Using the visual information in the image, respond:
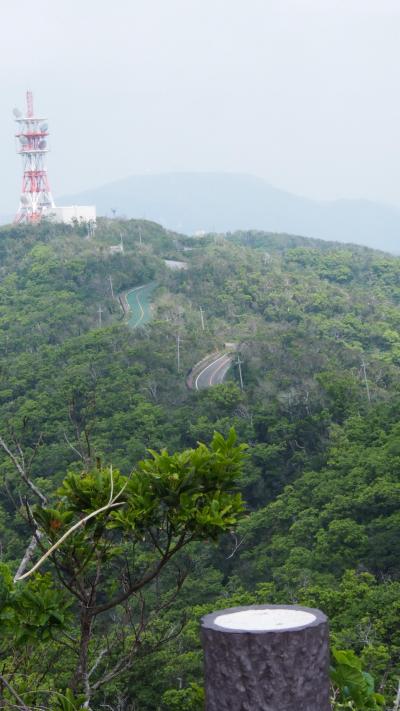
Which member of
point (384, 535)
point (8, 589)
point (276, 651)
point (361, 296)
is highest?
point (276, 651)

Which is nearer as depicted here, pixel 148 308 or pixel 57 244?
pixel 148 308

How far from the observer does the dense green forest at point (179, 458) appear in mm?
3881

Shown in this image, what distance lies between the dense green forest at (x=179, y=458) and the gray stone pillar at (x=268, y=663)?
0.85 metres

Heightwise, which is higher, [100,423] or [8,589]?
[8,589]

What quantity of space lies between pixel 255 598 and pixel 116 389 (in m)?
15.7

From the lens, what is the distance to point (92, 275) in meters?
47.0

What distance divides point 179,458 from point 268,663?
4.72 ft

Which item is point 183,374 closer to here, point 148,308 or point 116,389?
point 116,389

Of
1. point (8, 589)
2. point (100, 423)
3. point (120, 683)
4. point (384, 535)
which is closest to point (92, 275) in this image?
point (100, 423)

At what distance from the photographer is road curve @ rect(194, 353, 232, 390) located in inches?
1379

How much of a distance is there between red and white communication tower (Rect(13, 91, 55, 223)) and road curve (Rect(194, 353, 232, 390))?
2000 centimetres

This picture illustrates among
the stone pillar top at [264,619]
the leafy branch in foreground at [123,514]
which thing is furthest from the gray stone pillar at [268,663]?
the leafy branch in foreground at [123,514]

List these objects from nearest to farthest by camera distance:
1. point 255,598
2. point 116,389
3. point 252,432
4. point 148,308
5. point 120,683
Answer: point 120,683
point 255,598
point 252,432
point 116,389
point 148,308

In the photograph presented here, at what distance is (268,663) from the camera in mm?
2412
